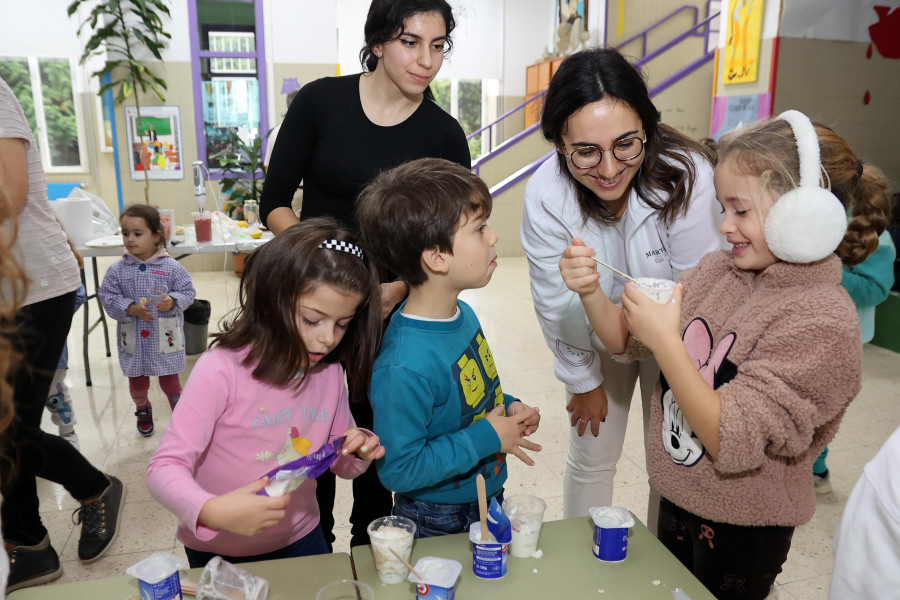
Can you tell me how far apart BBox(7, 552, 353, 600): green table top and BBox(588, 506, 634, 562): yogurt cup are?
1.49 feet

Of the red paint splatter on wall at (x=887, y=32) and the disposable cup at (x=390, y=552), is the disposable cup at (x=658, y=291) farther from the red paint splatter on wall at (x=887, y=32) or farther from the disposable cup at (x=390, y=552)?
the red paint splatter on wall at (x=887, y=32)

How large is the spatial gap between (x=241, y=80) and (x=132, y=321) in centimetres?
475

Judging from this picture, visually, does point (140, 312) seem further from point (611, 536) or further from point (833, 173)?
point (833, 173)

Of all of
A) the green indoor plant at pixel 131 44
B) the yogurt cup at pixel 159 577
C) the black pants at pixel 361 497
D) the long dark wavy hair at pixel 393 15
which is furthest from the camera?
the green indoor plant at pixel 131 44

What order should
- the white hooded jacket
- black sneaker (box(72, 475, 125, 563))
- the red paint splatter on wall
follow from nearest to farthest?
the white hooded jacket, black sneaker (box(72, 475, 125, 563)), the red paint splatter on wall

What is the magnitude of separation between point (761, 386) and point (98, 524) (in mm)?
2279

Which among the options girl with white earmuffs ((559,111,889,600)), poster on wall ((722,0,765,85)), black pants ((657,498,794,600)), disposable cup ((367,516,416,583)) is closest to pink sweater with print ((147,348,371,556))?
disposable cup ((367,516,416,583))

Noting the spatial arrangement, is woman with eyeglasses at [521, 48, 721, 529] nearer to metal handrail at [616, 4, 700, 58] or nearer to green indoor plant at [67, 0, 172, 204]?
green indoor plant at [67, 0, 172, 204]

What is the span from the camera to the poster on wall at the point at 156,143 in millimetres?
6938

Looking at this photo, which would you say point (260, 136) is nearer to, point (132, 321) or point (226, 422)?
point (132, 321)

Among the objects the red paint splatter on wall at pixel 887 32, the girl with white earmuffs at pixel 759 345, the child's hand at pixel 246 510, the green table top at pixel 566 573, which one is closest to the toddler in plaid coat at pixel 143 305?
the child's hand at pixel 246 510

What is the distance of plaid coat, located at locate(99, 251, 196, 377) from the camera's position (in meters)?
3.25

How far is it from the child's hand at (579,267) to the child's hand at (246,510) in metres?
0.72

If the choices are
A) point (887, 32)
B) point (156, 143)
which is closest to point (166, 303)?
point (156, 143)
